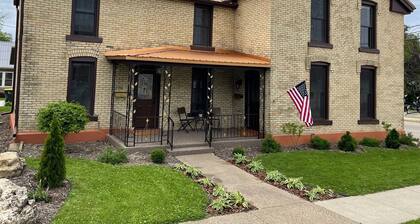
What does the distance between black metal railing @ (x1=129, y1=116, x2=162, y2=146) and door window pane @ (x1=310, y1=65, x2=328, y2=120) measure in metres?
6.33

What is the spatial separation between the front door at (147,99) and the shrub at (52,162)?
6.22m

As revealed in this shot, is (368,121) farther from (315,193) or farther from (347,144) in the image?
(315,193)

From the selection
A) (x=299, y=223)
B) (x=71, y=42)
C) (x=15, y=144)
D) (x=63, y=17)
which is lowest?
(x=299, y=223)

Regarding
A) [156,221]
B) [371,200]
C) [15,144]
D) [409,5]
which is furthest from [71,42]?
[409,5]

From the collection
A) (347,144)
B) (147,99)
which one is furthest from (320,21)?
(147,99)

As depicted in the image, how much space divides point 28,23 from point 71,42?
1.39 metres

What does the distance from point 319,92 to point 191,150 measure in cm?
644

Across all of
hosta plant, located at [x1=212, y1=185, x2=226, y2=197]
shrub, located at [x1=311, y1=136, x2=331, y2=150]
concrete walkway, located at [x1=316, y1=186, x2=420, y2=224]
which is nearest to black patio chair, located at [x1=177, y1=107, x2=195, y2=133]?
shrub, located at [x1=311, y1=136, x2=331, y2=150]

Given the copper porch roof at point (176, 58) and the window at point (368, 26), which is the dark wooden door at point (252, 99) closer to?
the copper porch roof at point (176, 58)

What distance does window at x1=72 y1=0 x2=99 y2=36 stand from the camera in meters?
11.9

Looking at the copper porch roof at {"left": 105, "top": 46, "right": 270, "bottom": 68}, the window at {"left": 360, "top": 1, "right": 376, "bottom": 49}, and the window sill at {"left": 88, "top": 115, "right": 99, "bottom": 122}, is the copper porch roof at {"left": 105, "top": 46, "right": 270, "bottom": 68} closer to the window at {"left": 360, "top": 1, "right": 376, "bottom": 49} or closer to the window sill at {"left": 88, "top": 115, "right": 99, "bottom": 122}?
the window sill at {"left": 88, "top": 115, "right": 99, "bottom": 122}

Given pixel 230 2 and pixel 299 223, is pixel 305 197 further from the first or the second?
pixel 230 2

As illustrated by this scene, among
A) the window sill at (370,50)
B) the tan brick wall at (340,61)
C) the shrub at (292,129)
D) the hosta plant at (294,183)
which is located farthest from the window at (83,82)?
the window sill at (370,50)

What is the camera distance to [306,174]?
9266 millimetres
